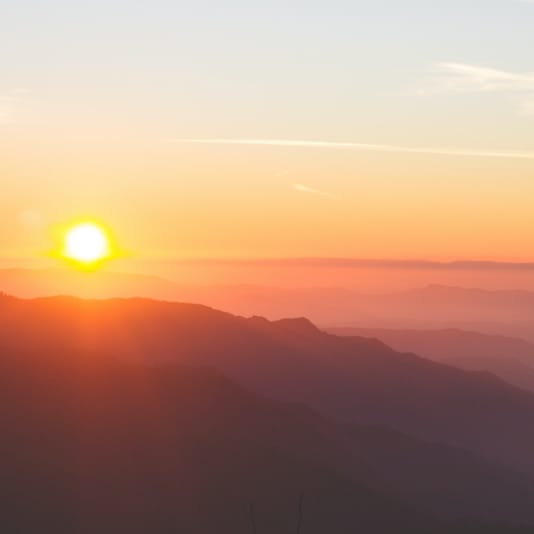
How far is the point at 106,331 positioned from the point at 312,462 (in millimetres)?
74610

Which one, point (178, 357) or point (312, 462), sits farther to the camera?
point (178, 357)

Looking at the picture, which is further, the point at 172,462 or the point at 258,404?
the point at 258,404

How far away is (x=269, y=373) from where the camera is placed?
19762cm

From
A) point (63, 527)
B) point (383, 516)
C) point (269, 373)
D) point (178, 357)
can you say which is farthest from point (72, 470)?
point (269, 373)

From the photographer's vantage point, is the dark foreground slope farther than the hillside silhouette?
No

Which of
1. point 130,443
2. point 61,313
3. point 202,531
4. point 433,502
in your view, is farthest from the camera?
point 61,313

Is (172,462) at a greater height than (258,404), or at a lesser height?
lesser

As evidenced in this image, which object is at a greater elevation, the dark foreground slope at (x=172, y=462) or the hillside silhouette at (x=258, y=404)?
the hillside silhouette at (x=258, y=404)

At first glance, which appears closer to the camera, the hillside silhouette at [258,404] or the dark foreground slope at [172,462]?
the dark foreground slope at [172,462]

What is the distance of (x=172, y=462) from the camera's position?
114 m

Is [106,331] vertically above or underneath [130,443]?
above

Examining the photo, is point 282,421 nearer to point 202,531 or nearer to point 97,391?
point 97,391

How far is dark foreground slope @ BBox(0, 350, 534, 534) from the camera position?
10025 centimetres

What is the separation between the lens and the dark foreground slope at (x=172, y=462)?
329 feet
